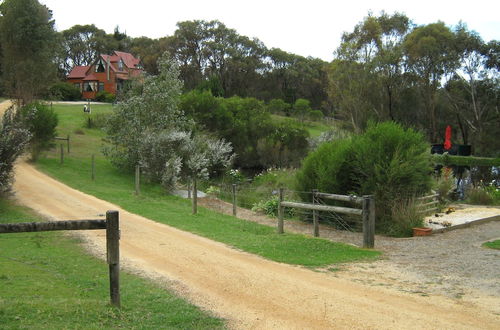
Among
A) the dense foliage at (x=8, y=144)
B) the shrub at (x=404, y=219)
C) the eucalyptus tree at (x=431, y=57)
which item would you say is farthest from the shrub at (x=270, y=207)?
the eucalyptus tree at (x=431, y=57)

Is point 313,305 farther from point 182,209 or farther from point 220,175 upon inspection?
point 220,175

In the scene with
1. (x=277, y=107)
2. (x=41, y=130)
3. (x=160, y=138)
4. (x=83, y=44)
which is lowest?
(x=160, y=138)

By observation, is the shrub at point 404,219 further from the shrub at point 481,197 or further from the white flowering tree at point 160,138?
the white flowering tree at point 160,138

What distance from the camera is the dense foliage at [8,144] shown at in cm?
1594

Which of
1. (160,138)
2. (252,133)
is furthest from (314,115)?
(160,138)

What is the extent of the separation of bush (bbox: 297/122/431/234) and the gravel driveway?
1.48 m

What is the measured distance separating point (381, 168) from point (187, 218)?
→ 6.06 meters

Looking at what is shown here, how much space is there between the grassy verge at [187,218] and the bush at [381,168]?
301 centimetres

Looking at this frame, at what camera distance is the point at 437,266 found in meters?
9.62

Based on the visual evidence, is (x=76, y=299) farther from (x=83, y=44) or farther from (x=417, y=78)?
(x=83, y=44)

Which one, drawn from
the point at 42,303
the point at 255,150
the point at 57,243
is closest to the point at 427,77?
the point at 255,150

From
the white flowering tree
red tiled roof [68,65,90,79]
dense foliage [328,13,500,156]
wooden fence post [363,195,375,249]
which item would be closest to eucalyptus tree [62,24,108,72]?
red tiled roof [68,65,90,79]

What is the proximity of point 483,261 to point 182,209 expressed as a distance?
11103 millimetres

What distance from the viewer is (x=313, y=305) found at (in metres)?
6.73
